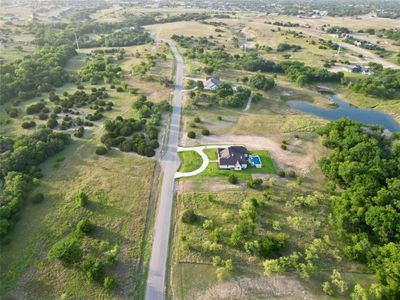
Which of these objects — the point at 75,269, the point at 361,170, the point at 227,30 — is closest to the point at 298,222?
the point at 361,170

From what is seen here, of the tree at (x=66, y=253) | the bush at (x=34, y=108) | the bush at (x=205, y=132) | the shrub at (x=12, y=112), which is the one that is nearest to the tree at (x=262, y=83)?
the bush at (x=205, y=132)

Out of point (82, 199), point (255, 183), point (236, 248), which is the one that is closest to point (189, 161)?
point (255, 183)

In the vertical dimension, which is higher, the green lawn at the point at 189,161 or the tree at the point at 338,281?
the green lawn at the point at 189,161

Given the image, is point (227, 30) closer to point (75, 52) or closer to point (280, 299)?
point (75, 52)

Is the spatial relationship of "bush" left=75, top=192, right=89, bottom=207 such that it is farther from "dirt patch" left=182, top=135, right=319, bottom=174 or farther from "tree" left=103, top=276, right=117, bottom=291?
"dirt patch" left=182, top=135, right=319, bottom=174

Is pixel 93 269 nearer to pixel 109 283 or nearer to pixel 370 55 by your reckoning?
pixel 109 283

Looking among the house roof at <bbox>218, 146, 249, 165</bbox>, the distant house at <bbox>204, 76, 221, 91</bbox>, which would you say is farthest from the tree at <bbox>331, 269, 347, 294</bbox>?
the distant house at <bbox>204, 76, 221, 91</bbox>

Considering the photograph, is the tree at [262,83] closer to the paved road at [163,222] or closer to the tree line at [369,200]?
the paved road at [163,222]
